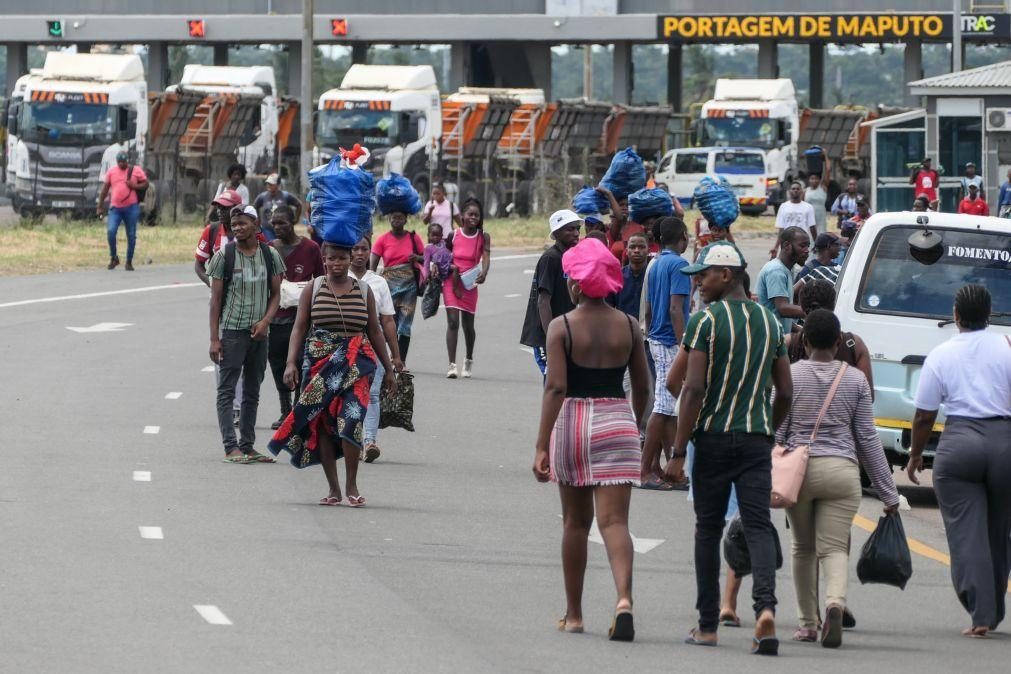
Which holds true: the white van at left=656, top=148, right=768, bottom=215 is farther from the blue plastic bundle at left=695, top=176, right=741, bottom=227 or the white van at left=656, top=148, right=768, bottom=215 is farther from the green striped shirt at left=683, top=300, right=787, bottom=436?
the green striped shirt at left=683, top=300, right=787, bottom=436

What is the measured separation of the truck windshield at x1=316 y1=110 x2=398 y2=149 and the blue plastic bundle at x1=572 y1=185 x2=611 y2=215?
103 feet

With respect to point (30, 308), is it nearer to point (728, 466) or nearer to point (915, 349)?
point (915, 349)

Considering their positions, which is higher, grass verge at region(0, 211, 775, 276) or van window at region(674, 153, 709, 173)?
van window at region(674, 153, 709, 173)

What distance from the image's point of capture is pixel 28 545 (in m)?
10.0

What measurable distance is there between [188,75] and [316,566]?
42561mm

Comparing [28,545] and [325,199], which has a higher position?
[325,199]

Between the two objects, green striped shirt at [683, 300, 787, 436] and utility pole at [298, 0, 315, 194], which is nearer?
green striped shirt at [683, 300, 787, 436]

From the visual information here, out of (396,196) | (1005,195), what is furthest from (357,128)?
(396,196)

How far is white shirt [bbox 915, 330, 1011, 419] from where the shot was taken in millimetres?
8945

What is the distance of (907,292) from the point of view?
42.3 ft

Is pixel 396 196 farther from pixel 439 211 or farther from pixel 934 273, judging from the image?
pixel 439 211

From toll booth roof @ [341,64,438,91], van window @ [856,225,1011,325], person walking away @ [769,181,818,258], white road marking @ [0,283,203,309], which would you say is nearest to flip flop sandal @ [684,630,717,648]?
van window @ [856,225,1011,325]

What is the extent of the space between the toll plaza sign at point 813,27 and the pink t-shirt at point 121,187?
35.6m

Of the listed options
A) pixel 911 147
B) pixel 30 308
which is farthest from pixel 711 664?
pixel 911 147
